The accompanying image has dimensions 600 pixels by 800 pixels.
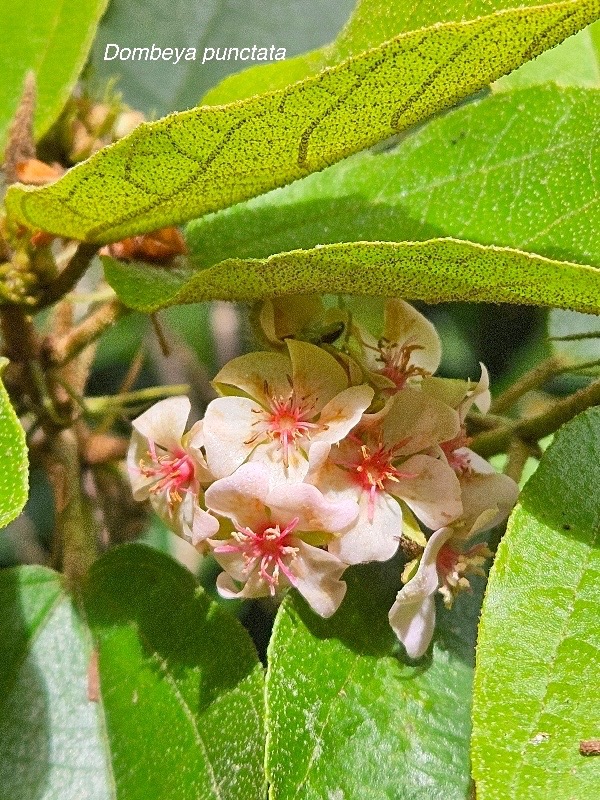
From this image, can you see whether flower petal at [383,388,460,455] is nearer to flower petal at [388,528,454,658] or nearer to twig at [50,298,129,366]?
flower petal at [388,528,454,658]

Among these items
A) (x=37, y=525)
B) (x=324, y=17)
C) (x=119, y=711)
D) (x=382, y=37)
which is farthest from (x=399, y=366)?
(x=37, y=525)

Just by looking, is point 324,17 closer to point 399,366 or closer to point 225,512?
point 399,366

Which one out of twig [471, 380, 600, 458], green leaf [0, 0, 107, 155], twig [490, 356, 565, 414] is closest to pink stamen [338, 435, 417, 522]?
twig [471, 380, 600, 458]

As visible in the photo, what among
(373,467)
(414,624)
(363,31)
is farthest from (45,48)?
(414,624)

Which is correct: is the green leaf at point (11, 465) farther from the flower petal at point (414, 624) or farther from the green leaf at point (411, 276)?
the flower petal at point (414, 624)

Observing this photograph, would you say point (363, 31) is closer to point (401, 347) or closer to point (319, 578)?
point (401, 347)

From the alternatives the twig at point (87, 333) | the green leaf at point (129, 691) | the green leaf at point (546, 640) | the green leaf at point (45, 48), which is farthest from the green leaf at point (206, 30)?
the green leaf at point (546, 640)
